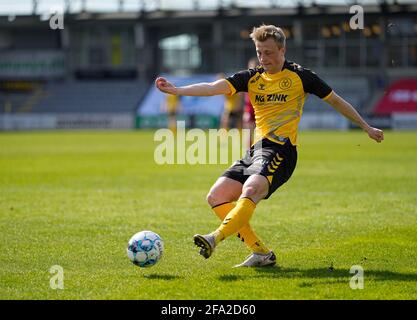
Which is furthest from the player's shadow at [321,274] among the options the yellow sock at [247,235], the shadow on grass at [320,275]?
the yellow sock at [247,235]

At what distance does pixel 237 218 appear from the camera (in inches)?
315

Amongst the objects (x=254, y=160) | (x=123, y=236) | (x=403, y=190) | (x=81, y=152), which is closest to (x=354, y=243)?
(x=254, y=160)

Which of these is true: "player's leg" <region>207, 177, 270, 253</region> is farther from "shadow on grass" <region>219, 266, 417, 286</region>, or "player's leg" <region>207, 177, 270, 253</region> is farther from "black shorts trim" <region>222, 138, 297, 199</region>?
"shadow on grass" <region>219, 266, 417, 286</region>

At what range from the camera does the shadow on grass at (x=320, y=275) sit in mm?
7707

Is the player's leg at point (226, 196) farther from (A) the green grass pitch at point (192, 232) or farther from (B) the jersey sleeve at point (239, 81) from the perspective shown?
(B) the jersey sleeve at point (239, 81)

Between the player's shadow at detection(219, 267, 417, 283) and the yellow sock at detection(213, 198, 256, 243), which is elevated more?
the yellow sock at detection(213, 198, 256, 243)

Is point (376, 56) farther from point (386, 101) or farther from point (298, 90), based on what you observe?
point (298, 90)

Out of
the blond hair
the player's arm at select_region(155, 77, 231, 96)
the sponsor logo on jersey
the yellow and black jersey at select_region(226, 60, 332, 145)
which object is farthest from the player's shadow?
the blond hair

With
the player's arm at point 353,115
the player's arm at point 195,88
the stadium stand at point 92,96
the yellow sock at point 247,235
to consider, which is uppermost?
the player's arm at point 195,88

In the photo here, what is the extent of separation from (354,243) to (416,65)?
48.9 metres

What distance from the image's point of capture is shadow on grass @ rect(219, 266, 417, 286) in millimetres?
7707

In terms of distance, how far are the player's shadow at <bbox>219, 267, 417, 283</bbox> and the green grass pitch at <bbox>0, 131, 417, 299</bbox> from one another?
0.01 metres

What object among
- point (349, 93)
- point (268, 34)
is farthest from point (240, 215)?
point (349, 93)

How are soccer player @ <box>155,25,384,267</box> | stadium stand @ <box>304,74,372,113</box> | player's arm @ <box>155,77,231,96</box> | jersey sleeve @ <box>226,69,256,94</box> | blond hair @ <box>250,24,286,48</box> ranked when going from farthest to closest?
stadium stand @ <box>304,74,372,113</box>, jersey sleeve @ <box>226,69,256,94</box>, soccer player @ <box>155,25,384,267</box>, player's arm @ <box>155,77,231,96</box>, blond hair @ <box>250,24,286,48</box>
